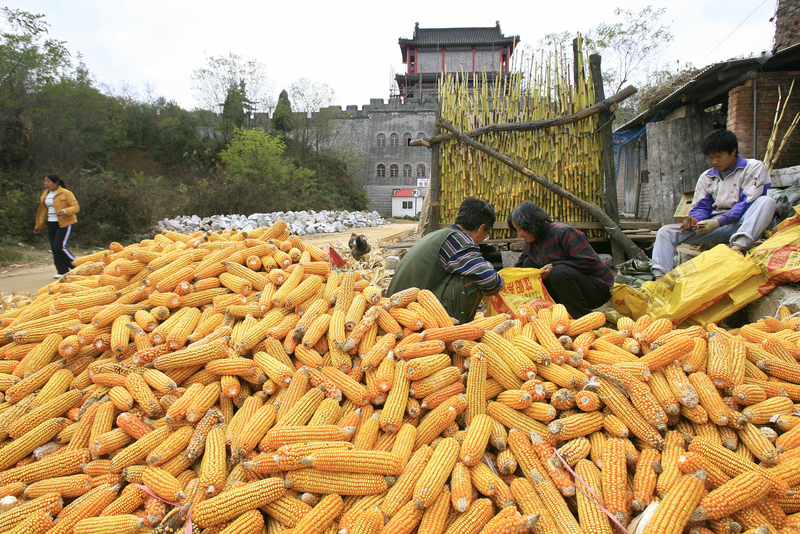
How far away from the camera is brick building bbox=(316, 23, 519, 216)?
1665 inches

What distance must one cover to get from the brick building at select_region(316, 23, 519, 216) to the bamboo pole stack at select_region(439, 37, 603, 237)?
34.4 m

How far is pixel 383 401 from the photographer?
2.20 m

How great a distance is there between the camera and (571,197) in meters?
5.92

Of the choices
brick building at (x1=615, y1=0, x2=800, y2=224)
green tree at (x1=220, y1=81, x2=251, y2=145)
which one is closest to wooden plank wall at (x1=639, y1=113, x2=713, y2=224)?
brick building at (x1=615, y1=0, x2=800, y2=224)

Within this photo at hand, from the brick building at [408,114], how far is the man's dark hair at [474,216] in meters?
37.1

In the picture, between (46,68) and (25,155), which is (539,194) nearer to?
(25,155)

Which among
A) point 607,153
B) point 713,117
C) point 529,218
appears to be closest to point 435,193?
point 529,218

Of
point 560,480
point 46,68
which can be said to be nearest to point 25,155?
point 46,68

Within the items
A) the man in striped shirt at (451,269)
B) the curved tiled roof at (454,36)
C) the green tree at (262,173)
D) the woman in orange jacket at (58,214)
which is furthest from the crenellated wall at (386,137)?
the man in striped shirt at (451,269)

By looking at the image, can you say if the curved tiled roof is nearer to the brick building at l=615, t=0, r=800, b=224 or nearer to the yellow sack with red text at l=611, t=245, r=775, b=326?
the brick building at l=615, t=0, r=800, b=224

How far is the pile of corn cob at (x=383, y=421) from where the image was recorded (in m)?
1.63

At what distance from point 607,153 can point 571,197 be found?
83cm

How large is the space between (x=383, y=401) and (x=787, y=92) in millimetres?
8633

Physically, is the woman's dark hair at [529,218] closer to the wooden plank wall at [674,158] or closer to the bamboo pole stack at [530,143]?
the bamboo pole stack at [530,143]
